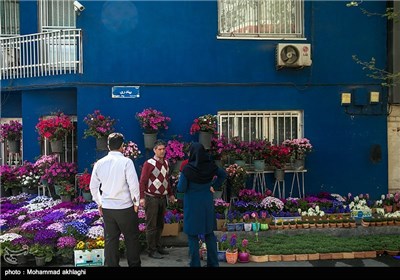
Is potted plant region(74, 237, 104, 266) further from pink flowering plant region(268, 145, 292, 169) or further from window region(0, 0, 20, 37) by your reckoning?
window region(0, 0, 20, 37)

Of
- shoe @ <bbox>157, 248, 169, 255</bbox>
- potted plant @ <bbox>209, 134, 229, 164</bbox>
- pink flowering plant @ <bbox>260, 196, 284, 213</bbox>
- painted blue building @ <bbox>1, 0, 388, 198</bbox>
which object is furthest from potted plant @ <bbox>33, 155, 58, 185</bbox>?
pink flowering plant @ <bbox>260, 196, 284, 213</bbox>

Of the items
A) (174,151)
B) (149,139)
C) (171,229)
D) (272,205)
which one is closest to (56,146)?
(149,139)

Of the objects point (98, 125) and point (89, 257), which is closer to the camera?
point (89, 257)

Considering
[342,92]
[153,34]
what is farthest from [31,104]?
[342,92]

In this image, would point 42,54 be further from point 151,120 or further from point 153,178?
point 153,178

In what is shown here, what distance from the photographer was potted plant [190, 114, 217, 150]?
9523 millimetres

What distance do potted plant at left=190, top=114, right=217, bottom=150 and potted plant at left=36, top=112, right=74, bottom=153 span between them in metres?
2.70

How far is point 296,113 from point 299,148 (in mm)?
952

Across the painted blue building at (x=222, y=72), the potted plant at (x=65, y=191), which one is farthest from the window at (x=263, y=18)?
the potted plant at (x=65, y=191)

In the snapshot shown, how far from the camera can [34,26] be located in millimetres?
11117

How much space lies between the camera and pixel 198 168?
6.12 meters

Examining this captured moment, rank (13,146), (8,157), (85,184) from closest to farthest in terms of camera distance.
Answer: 1. (85,184)
2. (13,146)
3. (8,157)

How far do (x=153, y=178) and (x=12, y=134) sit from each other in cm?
565

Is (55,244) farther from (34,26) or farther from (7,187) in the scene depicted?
(34,26)
